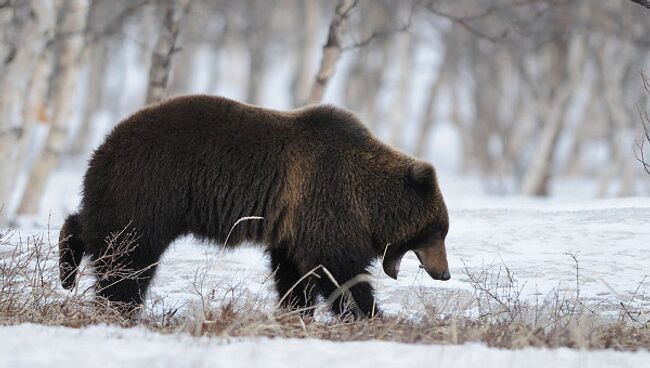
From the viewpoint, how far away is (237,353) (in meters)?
4.27

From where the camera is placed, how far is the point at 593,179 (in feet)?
126

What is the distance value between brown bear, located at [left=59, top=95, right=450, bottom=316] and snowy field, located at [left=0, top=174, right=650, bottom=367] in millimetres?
335

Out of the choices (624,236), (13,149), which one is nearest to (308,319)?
(624,236)

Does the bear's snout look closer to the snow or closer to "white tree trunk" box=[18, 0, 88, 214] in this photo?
the snow

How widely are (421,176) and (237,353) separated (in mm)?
2655

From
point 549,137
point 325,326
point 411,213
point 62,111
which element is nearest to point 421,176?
point 411,213

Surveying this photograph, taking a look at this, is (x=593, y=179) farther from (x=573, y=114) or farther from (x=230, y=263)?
(x=230, y=263)

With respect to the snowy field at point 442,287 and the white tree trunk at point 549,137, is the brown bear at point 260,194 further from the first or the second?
the white tree trunk at point 549,137

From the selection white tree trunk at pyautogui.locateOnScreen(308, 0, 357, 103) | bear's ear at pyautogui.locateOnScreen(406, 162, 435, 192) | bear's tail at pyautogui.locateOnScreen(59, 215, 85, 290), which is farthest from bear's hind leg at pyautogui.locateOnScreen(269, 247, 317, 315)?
white tree trunk at pyautogui.locateOnScreen(308, 0, 357, 103)

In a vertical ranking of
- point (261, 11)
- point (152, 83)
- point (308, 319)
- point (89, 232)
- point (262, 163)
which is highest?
point (261, 11)

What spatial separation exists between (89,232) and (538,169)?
1806cm

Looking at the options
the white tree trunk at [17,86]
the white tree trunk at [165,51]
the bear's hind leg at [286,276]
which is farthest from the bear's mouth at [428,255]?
the white tree trunk at [17,86]

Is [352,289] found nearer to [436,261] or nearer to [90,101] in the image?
[436,261]

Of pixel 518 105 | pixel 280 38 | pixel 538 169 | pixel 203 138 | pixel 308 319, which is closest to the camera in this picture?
pixel 308 319
